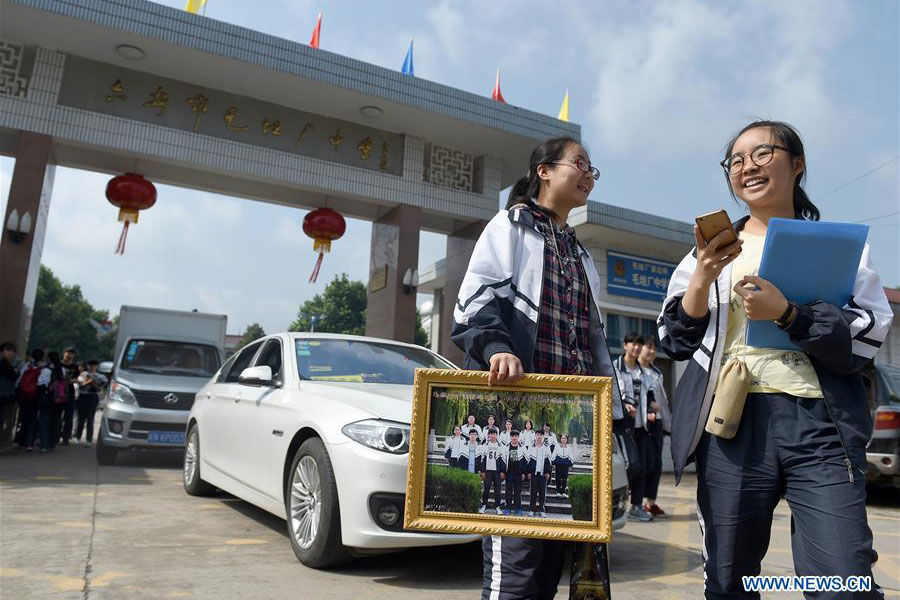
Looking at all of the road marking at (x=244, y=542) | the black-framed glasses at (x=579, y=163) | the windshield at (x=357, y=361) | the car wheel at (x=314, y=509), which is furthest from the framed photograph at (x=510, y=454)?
the road marking at (x=244, y=542)

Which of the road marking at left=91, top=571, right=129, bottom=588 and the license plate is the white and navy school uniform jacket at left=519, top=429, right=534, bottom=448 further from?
the license plate

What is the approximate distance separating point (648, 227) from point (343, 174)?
6199 millimetres

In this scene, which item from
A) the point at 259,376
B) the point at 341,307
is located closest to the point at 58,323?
the point at 341,307

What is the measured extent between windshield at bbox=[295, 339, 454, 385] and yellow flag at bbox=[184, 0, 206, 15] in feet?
27.9

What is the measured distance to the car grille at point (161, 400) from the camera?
822 centimetres

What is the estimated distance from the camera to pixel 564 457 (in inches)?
72.7

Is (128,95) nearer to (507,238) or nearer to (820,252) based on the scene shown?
(507,238)

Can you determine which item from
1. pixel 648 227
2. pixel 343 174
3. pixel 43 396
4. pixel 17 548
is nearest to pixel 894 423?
pixel 648 227

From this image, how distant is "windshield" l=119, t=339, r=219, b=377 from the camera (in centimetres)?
905

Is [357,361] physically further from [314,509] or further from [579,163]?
[579,163]

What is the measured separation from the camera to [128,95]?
1094cm

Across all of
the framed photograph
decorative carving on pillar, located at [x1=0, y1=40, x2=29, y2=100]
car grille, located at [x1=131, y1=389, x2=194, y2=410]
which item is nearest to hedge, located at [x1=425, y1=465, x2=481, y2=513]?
the framed photograph

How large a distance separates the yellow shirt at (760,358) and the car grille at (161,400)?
25.0 ft

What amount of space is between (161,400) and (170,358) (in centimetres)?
120
